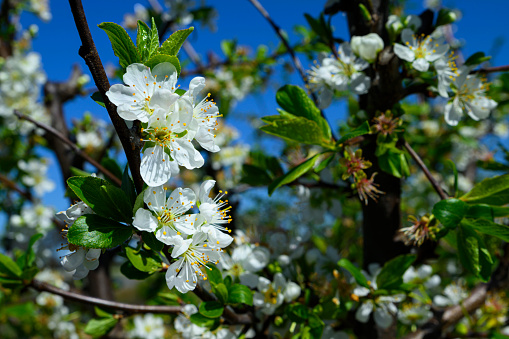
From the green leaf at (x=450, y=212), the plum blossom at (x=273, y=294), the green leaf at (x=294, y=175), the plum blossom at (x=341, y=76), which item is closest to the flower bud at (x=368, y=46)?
the plum blossom at (x=341, y=76)

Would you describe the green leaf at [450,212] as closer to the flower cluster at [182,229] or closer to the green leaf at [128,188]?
the flower cluster at [182,229]

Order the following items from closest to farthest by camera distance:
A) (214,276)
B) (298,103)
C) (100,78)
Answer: (100,78) < (214,276) < (298,103)

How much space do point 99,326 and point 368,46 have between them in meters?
1.06

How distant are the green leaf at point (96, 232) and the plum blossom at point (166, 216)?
0.05 meters

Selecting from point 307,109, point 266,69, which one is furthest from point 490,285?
point 266,69

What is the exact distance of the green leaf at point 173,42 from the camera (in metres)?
0.69

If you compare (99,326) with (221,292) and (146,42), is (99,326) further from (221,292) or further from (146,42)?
(146,42)

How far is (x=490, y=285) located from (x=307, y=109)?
1095 mm

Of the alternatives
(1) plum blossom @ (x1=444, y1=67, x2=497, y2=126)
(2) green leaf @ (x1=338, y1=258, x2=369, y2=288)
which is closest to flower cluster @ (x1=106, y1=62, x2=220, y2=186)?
(2) green leaf @ (x1=338, y1=258, x2=369, y2=288)

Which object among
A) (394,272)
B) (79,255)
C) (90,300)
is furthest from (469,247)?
(90,300)

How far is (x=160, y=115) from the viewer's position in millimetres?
676

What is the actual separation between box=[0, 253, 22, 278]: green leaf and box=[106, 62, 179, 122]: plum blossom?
0.61 meters

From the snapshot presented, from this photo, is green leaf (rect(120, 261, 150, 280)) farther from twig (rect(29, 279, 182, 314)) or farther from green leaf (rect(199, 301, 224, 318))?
twig (rect(29, 279, 182, 314))

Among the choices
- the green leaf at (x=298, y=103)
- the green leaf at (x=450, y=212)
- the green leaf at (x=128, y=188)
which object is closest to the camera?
the green leaf at (x=128, y=188)
